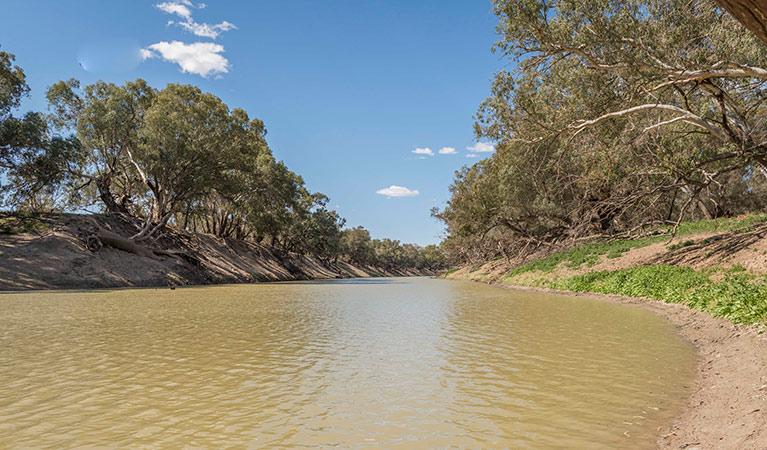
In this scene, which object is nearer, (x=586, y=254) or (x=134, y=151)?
(x=586, y=254)

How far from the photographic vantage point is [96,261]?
1430 inches

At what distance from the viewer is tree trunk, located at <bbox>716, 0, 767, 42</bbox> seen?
4.02 metres

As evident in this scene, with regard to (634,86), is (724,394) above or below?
below

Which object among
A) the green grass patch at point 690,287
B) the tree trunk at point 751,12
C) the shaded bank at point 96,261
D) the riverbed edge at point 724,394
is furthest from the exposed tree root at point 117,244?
the tree trunk at point 751,12

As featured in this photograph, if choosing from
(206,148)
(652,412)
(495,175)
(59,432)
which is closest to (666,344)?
(652,412)

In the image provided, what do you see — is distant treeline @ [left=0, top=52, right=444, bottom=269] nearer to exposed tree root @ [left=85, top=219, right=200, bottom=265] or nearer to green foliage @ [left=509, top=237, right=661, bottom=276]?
exposed tree root @ [left=85, top=219, right=200, bottom=265]

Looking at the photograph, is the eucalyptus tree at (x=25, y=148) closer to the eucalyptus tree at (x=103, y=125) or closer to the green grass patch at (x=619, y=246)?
the eucalyptus tree at (x=103, y=125)

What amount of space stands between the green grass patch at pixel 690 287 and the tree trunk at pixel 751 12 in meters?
8.58

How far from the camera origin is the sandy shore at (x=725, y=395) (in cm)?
467

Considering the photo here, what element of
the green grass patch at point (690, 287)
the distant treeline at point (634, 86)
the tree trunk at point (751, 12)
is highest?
the distant treeline at point (634, 86)

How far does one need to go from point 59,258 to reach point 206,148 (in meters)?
15.1

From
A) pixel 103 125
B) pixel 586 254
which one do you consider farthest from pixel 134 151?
pixel 586 254

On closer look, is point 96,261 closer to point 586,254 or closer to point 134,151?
point 134,151

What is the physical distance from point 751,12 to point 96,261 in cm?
4342
